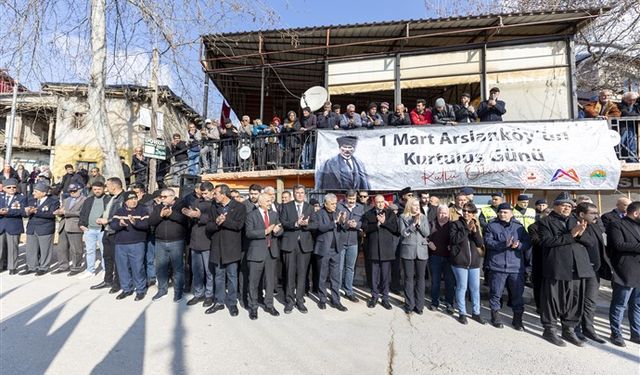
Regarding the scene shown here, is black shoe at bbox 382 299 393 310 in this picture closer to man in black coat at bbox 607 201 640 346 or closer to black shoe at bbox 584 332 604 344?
black shoe at bbox 584 332 604 344

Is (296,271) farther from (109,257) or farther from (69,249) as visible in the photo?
(69,249)

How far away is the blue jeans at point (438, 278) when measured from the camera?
4.61 meters

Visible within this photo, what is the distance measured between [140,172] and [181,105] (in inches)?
466

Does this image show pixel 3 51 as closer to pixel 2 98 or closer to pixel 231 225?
pixel 231 225

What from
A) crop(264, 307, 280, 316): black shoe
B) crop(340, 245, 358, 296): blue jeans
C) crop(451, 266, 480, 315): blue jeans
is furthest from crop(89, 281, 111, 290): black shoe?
crop(451, 266, 480, 315): blue jeans

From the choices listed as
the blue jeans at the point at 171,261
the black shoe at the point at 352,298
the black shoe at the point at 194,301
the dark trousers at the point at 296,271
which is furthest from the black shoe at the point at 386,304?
the blue jeans at the point at 171,261

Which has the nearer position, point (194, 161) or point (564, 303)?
point (564, 303)

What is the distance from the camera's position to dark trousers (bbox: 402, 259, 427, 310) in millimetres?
4555

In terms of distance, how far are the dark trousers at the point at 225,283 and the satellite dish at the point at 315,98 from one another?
575cm

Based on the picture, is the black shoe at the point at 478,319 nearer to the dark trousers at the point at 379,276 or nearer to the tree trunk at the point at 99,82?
the dark trousers at the point at 379,276

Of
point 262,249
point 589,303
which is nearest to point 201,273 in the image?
point 262,249

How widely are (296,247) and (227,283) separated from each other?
1171 mm

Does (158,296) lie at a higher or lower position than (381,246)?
lower

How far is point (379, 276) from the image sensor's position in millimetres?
4941
